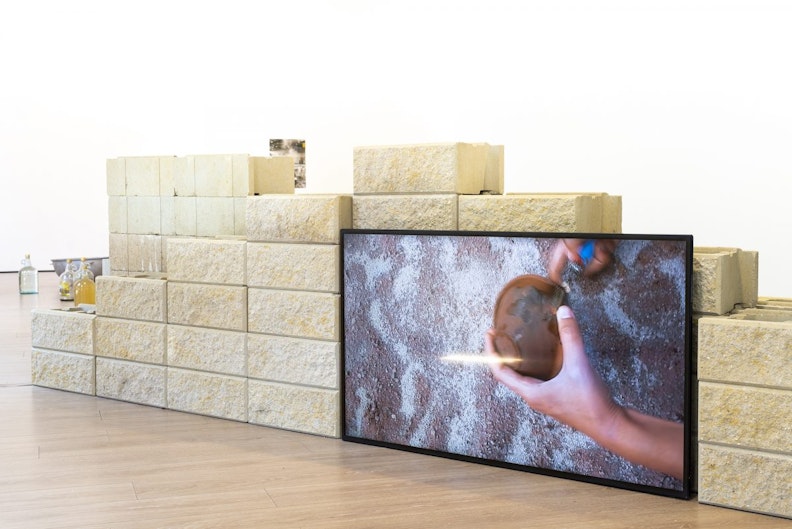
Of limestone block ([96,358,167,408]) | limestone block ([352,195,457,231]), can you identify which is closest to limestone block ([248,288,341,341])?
limestone block ([352,195,457,231])

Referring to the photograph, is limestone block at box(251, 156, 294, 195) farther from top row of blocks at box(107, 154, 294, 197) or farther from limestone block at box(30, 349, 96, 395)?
limestone block at box(30, 349, 96, 395)

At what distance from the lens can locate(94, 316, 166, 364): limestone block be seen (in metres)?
5.53

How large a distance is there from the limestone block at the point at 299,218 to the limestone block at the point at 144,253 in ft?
17.7

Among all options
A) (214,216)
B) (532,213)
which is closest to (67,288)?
(214,216)

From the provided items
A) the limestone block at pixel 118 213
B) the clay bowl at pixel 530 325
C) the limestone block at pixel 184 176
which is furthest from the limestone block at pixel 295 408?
the limestone block at pixel 118 213

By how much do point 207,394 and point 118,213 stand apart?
18.9 ft

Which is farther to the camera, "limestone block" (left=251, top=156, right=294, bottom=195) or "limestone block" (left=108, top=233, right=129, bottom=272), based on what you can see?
"limestone block" (left=108, top=233, right=129, bottom=272)

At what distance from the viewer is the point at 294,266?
16.2 feet

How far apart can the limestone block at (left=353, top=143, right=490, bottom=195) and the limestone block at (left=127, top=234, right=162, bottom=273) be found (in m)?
5.91

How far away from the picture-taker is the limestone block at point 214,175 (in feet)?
31.0

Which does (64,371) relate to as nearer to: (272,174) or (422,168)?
(422,168)

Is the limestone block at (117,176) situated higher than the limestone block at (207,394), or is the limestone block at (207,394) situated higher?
the limestone block at (117,176)

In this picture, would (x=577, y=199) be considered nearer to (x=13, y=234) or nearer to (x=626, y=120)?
(x=626, y=120)

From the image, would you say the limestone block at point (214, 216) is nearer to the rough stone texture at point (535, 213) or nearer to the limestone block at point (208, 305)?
the limestone block at point (208, 305)
